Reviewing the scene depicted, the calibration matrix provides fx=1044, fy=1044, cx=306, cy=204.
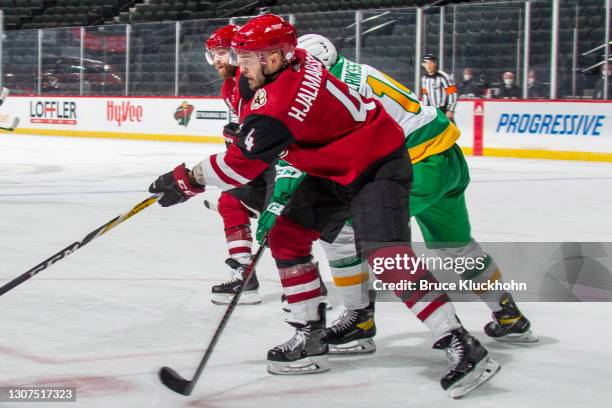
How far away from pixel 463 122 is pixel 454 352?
11.0m

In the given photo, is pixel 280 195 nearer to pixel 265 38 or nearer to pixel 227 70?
pixel 265 38

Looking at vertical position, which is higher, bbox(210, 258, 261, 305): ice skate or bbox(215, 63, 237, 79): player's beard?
bbox(215, 63, 237, 79): player's beard

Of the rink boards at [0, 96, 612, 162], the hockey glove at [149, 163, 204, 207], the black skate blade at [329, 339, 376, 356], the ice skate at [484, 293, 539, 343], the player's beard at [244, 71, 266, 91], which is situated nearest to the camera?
the player's beard at [244, 71, 266, 91]

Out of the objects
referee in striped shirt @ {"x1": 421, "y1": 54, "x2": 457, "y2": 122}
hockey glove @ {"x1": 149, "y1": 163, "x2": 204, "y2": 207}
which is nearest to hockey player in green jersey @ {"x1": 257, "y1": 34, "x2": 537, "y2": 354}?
hockey glove @ {"x1": 149, "y1": 163, "x2": 204, "y2": 207}

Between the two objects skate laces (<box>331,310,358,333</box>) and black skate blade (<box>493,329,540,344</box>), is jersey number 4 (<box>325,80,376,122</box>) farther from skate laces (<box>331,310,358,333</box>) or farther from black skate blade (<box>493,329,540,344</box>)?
black skate blade (<box>493,329,540,344</box>)

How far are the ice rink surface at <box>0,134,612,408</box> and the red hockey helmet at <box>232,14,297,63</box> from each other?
36.1 inches

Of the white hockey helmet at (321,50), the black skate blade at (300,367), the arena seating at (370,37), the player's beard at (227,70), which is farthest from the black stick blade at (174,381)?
the arena seating at (370,37)

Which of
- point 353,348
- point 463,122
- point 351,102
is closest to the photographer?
point 351,102

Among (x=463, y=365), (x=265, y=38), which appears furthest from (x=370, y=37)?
(x=463, y=365)

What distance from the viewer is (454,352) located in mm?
2846

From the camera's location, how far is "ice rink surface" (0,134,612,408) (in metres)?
2.80

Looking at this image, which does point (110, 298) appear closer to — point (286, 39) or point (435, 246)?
point (435, 246)

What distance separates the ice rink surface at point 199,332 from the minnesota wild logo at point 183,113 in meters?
9.51

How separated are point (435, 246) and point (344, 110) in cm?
82
